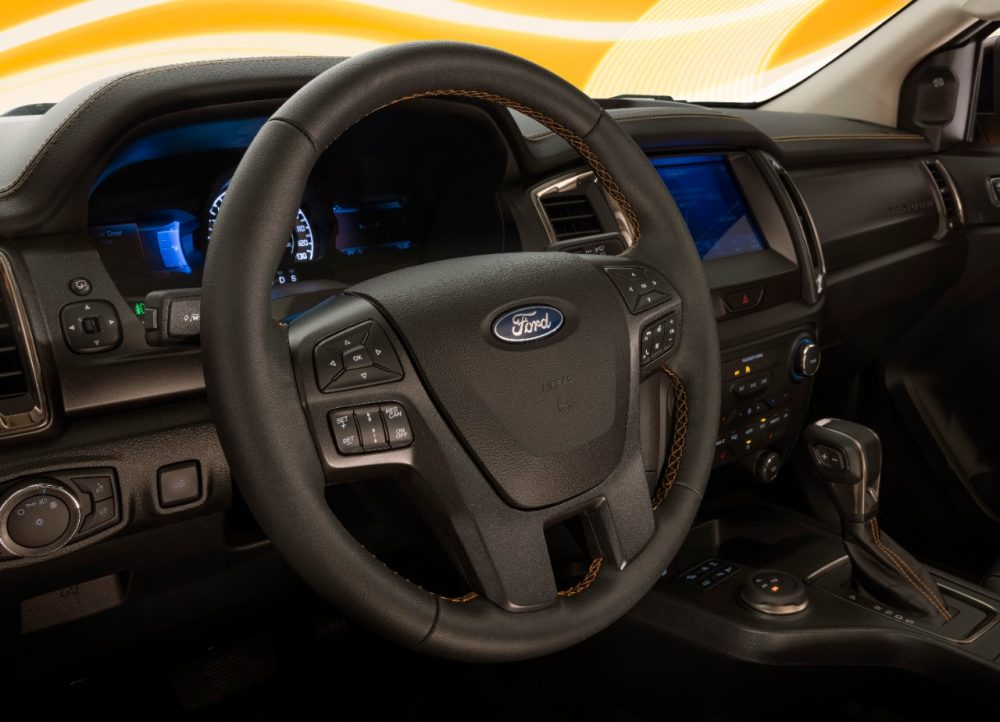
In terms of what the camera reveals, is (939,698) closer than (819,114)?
Yes

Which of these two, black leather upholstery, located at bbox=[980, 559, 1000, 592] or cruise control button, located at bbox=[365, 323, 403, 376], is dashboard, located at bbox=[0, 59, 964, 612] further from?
black leather upholstery, located at bbox=[980, 559, 1000, 592]

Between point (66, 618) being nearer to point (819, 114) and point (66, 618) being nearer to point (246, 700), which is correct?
point (246, 700)

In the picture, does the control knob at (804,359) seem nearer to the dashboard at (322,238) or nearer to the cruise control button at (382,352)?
the dashboard at (322,238)

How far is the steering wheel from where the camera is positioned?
2.34ft

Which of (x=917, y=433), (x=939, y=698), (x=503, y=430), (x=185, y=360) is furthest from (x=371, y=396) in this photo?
(x=917, y=433)

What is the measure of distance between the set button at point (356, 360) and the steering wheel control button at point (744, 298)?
0.85m

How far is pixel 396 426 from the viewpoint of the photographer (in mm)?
776

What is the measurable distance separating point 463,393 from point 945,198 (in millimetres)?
1843

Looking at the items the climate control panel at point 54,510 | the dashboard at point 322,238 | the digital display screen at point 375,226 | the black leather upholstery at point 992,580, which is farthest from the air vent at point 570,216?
the black leather upholstery at point 992,580

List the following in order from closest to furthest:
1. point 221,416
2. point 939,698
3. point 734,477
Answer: point 221,416
point 939,698
point 734,477

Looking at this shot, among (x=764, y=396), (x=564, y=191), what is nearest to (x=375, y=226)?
(x=564, y=191)

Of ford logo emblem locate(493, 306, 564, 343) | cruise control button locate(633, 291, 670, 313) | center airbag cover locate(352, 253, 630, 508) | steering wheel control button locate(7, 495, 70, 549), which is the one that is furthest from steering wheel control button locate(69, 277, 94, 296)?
→ cruise control button locate(633, 291, 670, 313)

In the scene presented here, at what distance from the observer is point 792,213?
1.67m

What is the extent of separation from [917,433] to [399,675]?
1.35 metres
